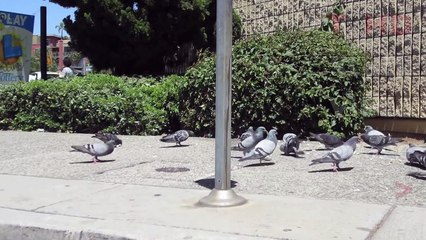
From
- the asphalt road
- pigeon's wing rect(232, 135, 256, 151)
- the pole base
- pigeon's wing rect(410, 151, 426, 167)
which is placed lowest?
the pole base

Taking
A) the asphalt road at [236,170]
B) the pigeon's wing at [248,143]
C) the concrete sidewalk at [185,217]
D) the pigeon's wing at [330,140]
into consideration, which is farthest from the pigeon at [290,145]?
the concrete sidewalk at [185,217]

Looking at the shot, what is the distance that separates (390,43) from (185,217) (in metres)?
7.67

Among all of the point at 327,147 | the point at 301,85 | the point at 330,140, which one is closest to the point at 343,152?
the point at 330,140

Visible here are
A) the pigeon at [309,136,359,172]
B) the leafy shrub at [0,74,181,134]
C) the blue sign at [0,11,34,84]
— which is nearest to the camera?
the pigeon at [309,136,359,172]

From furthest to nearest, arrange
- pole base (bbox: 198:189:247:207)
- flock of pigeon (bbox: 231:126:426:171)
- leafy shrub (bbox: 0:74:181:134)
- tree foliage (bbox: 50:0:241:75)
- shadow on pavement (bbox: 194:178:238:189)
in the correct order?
tree foliage (bbox: 50:0:241:75)
leafy shrub (bbox: 0:74:181:134)
flock of pigeon (bbox: 231:126:426:171)
shadow on pavement (bbox: 194:178:238:189)
pole base (bbox: 198:189:247:207)

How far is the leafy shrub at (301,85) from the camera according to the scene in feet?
38.1

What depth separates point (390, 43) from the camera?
12250 millimetres

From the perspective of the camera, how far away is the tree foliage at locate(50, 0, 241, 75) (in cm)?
1520

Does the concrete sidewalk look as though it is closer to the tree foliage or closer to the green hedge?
the green hedge

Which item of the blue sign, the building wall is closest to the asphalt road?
the building wall

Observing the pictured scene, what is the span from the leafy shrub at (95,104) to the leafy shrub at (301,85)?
1820 mm

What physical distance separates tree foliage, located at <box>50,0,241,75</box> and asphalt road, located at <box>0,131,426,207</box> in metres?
4.07

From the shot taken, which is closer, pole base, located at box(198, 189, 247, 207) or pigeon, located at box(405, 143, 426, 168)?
pole base, located at box(198, 189, 247, 207)

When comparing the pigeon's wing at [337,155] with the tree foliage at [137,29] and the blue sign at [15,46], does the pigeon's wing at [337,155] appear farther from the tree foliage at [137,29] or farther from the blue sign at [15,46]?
the blue sign at [15,46]
